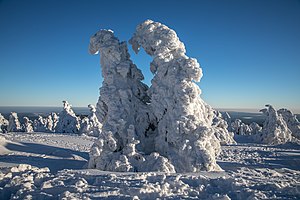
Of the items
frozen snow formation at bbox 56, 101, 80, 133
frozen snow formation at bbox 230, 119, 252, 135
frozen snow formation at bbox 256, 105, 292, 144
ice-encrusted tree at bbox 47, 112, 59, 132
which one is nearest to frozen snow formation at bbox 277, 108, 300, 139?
frozen snow formation at bbox 256, 105, 292, 144

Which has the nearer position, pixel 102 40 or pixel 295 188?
pixel 295 188

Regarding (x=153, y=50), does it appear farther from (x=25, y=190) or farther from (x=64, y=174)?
(x=25, y=190)

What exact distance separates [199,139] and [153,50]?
693 cm

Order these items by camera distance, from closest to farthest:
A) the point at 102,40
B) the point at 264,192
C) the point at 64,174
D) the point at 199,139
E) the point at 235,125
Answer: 1. the point at 264,192
2. the point at 64,174
3. the point at 199,139
4. the point at 102,40
5. the point at 235,125

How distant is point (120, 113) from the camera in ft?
54.6

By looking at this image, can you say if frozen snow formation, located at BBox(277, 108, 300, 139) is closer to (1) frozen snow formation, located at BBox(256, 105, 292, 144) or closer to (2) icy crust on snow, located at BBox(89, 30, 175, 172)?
(1) frozen snow formation, located at BBox(256, 105, 292, 144)

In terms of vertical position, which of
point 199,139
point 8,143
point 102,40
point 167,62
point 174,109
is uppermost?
point 102,40

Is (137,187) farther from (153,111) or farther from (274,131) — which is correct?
(274,131)

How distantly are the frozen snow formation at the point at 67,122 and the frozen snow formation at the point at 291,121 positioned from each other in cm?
3244

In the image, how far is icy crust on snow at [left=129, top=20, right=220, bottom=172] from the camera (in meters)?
14.6

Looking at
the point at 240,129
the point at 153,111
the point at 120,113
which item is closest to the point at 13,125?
the point at 120,113

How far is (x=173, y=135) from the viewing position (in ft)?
50.1

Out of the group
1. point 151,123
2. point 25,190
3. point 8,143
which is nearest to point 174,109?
point 151,123

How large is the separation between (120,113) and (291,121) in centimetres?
3311
